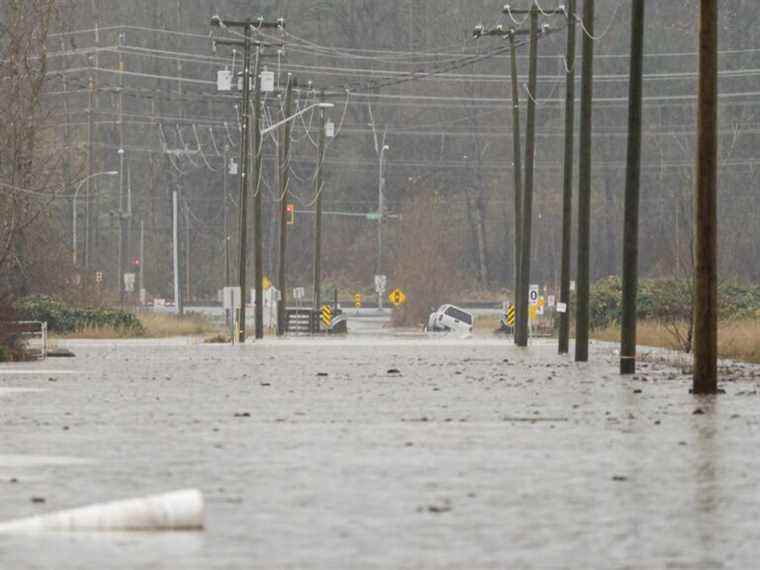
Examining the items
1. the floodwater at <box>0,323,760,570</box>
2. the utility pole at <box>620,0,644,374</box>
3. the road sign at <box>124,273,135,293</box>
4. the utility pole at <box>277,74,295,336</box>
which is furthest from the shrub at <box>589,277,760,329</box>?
the floodwater at <box>0,323,760,570</box>

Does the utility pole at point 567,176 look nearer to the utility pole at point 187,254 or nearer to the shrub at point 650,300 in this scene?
the shrub at point 650,300

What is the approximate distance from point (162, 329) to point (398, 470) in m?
62.3

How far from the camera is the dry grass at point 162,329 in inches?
2879

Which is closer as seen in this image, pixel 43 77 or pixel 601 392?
pixel 601 392

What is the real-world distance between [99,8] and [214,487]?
11169cm

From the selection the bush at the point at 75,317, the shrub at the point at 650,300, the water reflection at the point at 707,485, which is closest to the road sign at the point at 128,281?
the bush at the point at 75,317

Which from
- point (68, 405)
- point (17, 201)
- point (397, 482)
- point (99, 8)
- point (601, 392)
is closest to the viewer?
point (397, 482)

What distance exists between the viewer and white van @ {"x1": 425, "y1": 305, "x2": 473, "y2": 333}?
90.5 m

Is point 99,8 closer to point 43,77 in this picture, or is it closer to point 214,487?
point 43,77

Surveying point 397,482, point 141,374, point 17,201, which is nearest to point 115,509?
point 397,482

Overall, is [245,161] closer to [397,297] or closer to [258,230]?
[258,230]

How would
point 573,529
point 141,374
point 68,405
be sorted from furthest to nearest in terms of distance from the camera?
point 141,374 → point 68,405 → point 573,529

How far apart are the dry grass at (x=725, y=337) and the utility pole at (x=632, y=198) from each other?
6.87m

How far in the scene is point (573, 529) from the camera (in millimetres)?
13047
